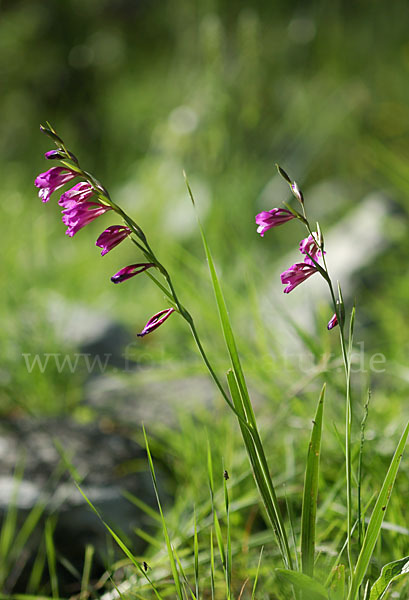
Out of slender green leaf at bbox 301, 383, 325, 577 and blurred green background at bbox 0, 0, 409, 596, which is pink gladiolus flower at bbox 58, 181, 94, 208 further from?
blurred green background at bbox 0, 0, 409, 596

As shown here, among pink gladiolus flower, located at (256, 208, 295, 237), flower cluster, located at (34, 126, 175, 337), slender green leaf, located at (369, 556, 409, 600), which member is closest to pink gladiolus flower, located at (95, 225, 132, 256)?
flower cluster, located at (34, 126, 175, 337)

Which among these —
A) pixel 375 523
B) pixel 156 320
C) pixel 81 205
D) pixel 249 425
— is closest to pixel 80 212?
pixel 81 205

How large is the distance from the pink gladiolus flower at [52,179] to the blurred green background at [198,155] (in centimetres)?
Result: 42

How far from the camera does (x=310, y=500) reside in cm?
54

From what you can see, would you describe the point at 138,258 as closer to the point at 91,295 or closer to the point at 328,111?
the point at 91,295

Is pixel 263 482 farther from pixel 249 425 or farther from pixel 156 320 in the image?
pixel 156 320

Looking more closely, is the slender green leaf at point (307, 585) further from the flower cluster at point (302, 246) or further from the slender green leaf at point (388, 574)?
the flower cluster at point (302, 246)

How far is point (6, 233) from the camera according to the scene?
1984mm

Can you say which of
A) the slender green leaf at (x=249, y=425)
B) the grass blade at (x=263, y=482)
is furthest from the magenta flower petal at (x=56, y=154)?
the grass blade at (x=263, y=482)

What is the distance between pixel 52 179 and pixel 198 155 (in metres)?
3.17

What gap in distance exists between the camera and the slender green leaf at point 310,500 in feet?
1.72

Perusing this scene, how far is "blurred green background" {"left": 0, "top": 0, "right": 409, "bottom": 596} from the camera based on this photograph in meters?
1.31

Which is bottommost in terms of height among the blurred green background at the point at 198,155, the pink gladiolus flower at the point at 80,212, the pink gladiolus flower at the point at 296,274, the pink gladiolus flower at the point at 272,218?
the pink gladiolus flower at the point at 296,274

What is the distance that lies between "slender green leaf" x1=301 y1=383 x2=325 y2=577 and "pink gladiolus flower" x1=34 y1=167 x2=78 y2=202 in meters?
0.30
